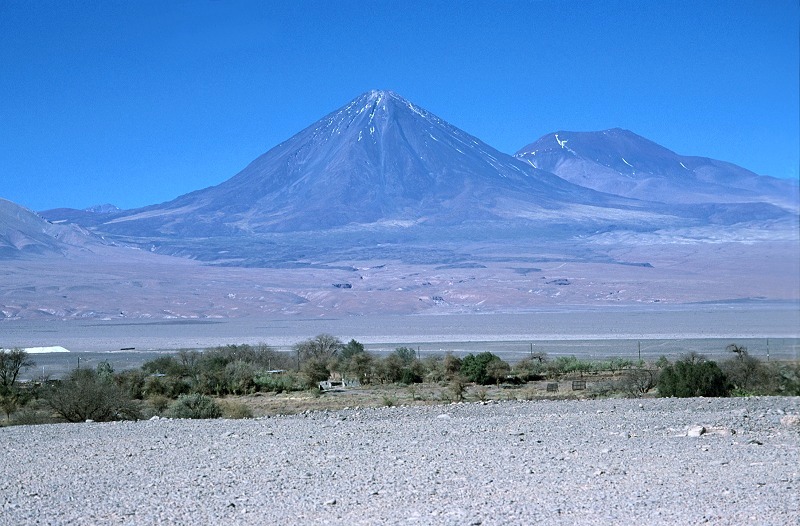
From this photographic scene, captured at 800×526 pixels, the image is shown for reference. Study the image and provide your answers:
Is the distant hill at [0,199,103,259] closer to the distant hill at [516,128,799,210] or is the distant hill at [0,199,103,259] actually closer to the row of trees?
the row of trees

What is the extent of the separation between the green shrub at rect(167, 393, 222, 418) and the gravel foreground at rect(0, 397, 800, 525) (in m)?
1.57

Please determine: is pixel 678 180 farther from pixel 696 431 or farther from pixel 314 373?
pixel 696 431

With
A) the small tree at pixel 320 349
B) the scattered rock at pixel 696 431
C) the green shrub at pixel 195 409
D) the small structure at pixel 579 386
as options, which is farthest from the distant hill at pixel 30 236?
the scattered rock at pixel 696 431

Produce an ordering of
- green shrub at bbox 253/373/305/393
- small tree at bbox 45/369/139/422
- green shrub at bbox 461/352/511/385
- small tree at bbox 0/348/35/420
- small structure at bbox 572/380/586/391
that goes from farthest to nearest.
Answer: green shrub at bbox 461/352/511/385, green shrub at bbox 253/373/305/393, small structure at bbox 572/380/586/391, small tree at bbox 0/348/35/420, small tree at bbox 45/369/139/422

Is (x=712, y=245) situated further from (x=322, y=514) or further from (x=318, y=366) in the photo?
(x=322, y=514)

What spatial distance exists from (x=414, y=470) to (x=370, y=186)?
149889 mm

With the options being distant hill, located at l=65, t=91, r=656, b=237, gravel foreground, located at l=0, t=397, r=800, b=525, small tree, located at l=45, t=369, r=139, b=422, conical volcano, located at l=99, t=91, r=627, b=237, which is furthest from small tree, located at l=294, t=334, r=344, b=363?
distant hill, located at l=65, t=91, r=656, b=237

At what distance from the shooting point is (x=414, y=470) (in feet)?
31.0

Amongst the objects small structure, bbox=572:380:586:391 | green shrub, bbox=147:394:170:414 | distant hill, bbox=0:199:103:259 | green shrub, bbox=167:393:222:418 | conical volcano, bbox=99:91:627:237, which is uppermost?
conical volcano, bbox=99:91:627:237

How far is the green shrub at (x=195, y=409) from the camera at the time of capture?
51.4 ft

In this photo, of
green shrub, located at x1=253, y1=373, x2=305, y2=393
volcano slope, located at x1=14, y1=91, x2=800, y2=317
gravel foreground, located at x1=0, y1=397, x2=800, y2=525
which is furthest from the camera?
volcano slope, located at x1=14, y1=91, x2=800, y2=317

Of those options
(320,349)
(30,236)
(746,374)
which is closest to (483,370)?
(746,374)

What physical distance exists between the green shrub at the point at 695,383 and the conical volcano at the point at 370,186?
120 m

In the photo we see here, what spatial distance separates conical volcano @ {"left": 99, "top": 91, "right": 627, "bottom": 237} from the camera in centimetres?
14275
